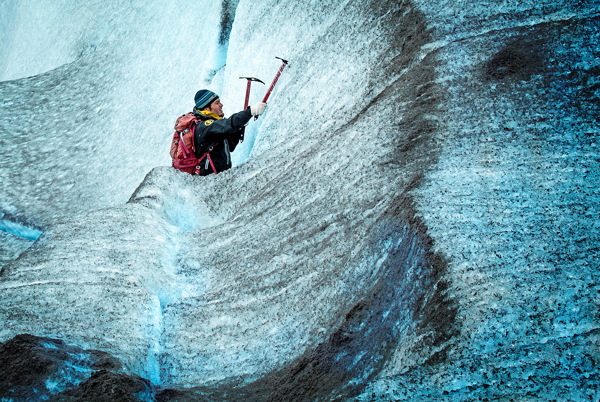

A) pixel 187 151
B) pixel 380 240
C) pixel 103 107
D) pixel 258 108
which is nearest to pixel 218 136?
pixel 187 151

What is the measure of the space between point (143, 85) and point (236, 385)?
10635mm

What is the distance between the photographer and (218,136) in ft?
26.2

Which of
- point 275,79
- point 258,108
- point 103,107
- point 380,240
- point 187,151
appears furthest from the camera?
point 103,107

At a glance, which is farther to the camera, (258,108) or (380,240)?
(258,108)

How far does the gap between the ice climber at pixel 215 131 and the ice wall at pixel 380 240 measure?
41 centimetres

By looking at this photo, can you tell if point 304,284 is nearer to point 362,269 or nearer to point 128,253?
point 362,269

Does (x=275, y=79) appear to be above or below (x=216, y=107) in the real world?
below

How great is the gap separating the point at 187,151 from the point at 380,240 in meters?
4.29

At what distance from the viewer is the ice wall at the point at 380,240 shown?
139 inches

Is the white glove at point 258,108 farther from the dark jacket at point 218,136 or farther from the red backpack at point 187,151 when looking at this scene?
the red backpack at point 187,151

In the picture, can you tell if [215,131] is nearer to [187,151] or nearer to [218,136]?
[218,136]

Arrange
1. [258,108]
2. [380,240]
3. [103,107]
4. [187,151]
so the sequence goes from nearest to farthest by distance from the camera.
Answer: [380,240] < [258,108] < [187,151] < [103,107]

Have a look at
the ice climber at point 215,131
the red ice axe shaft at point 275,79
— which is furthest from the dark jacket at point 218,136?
the red ice axe shaft at point 275,79

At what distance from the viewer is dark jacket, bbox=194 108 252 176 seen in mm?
7770
